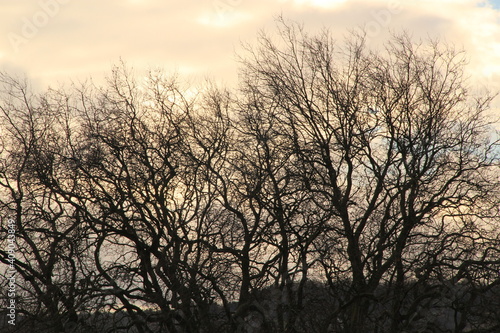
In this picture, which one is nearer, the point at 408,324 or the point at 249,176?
the point at 408,324

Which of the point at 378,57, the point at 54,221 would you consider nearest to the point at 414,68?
the point at 378,57

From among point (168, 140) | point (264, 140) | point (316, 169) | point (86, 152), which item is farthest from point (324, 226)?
point (86, 152)

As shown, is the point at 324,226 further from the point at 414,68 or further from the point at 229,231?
the point at 414,68

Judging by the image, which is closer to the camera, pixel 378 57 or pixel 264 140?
pixel 264 140

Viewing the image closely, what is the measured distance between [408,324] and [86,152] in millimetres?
8556

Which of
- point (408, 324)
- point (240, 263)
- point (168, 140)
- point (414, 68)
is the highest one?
point (414, 68)

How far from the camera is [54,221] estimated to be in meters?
16.0

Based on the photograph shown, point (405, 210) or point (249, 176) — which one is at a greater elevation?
point (249, 176)

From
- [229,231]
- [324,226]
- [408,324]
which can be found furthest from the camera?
[229,231]

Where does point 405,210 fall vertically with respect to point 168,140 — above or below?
below

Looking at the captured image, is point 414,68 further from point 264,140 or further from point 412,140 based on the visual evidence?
point 264,140

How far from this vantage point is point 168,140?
1588 cm

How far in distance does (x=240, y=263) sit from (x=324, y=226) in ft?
7.54

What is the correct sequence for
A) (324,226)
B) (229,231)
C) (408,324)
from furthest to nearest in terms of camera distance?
(229,231) → (324,226) → (408,324)
